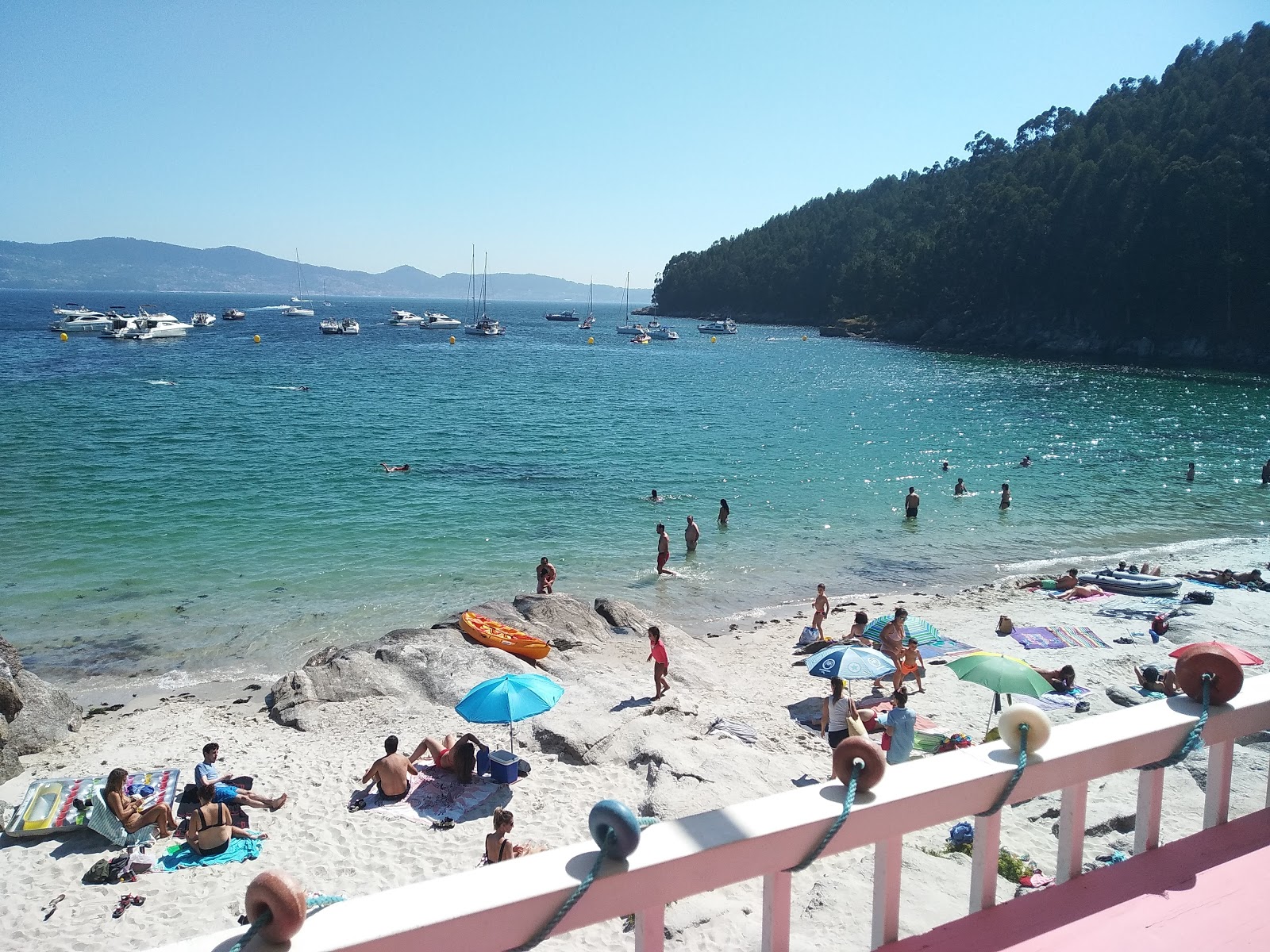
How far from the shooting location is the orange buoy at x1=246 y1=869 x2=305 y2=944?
1642mm

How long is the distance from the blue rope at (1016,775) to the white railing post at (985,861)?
2.3 inches

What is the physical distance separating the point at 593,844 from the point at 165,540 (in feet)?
81.4

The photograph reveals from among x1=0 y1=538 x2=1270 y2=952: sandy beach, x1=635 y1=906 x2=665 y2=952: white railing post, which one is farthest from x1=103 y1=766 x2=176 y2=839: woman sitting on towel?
x1=635 y1=906 x2=665 y2=952: white railing post

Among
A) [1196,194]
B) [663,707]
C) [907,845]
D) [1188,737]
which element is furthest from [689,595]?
[1196,194]

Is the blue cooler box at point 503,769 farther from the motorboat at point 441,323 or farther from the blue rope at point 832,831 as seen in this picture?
the motorboat at point 441,323

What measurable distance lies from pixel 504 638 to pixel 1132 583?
14.4m

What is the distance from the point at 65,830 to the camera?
942 cm

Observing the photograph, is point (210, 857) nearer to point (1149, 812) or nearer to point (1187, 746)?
point (1149, 812)

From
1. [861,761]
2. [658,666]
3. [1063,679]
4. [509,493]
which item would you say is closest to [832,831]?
[861,761]

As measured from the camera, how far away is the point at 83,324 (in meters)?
96.7

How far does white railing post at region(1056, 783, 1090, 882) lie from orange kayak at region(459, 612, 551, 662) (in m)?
12.1

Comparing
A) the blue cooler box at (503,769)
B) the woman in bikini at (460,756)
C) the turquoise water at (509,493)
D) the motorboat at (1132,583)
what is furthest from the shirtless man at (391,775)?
the motorboat at (1132,583)

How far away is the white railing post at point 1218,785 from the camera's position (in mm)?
2945

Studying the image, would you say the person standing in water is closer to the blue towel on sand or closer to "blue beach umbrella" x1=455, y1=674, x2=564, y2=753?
"blue beach umbrella" x1=455, y1=674, x2=564, y2=753
